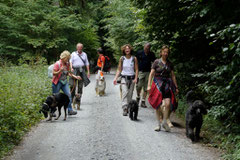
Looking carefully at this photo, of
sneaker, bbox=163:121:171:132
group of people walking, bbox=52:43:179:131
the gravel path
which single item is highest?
group of people walking, bbox=52:43:179:131

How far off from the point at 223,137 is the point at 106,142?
2.71m

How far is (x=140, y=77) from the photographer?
10602 mm

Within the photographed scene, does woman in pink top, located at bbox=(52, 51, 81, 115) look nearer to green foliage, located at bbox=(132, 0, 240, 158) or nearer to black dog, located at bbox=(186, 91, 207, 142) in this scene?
green foliage, located at bbox=(132, 0, 240, 158)

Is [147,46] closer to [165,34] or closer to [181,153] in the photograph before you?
[165,34]

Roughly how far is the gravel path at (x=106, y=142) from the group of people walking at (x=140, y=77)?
25.8 inches

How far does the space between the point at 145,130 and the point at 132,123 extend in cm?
79

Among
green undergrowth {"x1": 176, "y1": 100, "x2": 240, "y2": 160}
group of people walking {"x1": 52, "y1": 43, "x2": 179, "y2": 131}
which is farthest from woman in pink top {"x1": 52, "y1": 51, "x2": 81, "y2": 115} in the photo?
green undergrowth {"x1": 176, "y1": 100, "x2": 240, "y2": 160}

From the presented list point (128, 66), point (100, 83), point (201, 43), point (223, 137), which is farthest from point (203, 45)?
point (100, 83)

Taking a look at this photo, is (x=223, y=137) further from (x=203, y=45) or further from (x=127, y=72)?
(x=127, y=72)

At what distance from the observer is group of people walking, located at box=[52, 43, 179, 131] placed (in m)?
7.19

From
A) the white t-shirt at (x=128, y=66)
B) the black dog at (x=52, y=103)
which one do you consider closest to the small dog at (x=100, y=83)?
the white t-shirt at (x=128, y=66)

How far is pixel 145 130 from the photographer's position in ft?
24.2

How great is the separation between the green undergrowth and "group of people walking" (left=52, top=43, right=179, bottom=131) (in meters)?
1.05

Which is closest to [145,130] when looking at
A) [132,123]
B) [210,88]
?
[132,123]
